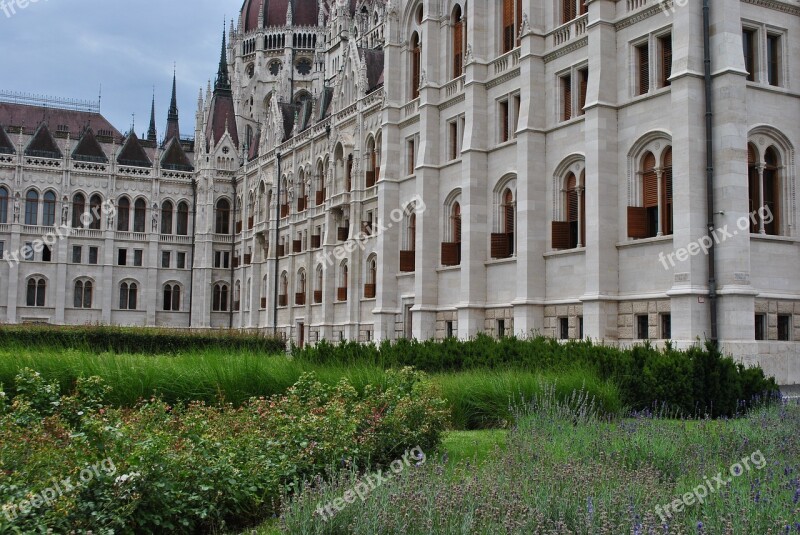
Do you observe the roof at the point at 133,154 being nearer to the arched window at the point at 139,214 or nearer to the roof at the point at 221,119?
the arched window at the point at 139,214

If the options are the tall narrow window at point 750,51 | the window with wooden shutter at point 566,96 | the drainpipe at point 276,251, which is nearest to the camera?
the tall narrow window at point 750,51

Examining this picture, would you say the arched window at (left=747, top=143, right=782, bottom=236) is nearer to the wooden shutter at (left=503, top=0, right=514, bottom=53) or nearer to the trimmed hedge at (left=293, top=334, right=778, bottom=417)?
the trimmed hedge at (left=293, top=334, right=778, bottom=417)

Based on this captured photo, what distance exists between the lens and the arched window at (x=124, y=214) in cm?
7575

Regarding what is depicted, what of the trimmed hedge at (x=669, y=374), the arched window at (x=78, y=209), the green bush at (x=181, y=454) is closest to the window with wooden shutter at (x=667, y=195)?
the trimmed hedge at (x=669, y=374)

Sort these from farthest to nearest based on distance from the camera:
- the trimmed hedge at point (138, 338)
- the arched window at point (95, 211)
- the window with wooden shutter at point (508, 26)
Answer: the arched window at point (95, 211) → the window with wooden shutter at point (508, 26) → the trimmed hedge at point (138, 338)

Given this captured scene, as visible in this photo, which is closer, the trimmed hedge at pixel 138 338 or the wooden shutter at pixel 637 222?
the wooden shutter at pixel 637 222

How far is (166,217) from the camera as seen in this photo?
77.4 m

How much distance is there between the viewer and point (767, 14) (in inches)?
1051

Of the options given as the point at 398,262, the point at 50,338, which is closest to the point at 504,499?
the point at 50,338

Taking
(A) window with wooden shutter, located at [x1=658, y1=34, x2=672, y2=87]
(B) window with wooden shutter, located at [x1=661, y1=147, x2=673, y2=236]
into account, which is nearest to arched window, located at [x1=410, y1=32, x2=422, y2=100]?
(A) window with wooden shutter, located at [x1=658, y1=34, x2=672, y2=87]

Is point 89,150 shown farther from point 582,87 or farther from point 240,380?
point 240,380

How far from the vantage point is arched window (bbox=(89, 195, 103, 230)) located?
74.6 m

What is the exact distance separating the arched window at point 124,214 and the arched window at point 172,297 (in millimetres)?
6594

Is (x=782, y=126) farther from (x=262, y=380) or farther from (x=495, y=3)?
(x=262, y=380)
